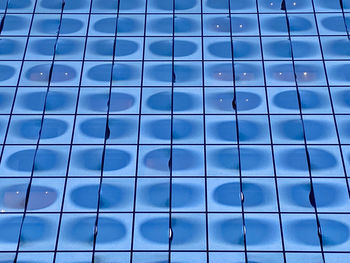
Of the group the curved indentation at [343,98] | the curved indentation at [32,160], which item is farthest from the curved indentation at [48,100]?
the curved indentation at [343,98]

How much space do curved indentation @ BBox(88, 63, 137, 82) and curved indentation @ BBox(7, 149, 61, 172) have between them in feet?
11.7

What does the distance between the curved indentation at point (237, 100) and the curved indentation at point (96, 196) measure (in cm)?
473

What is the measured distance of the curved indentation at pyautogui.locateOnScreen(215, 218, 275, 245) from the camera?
20.3 m

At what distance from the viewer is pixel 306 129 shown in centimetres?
2281

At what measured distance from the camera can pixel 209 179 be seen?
21.5 metres

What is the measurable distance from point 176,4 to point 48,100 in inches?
261

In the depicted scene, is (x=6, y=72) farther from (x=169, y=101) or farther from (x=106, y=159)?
(x=169, y=101)

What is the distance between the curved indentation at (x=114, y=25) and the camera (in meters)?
25.9

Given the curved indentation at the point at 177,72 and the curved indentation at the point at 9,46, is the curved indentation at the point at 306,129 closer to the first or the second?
the curved indentation at the point at 177,72

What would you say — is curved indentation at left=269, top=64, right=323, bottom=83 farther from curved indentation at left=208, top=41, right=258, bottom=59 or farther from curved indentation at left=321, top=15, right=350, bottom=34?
curved indentation at left=321, top=15, right=350, bottom=34

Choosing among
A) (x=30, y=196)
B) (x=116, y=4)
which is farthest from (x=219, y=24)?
(x=30, y=196)

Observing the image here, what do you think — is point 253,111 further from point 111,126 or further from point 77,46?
point 77,46

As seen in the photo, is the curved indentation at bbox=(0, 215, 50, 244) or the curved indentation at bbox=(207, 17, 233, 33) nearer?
the curved indentation at bbox=(0, 215, 50, 244)

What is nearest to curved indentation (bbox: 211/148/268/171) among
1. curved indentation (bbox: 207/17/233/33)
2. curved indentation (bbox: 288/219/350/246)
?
curved indentation (bbox: 288/219/350/246)
